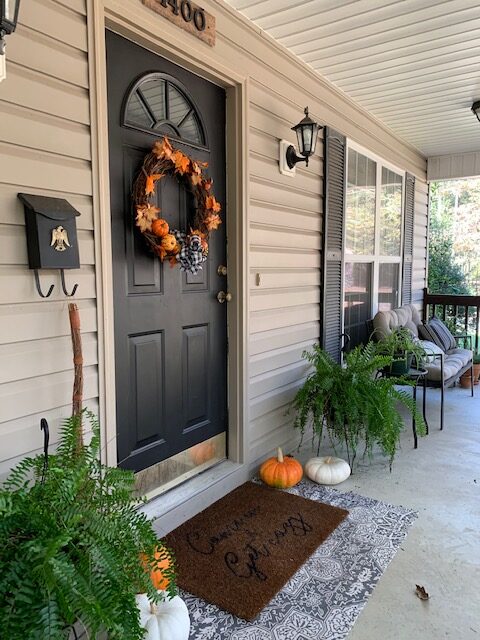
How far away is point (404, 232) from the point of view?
5309 millimetres

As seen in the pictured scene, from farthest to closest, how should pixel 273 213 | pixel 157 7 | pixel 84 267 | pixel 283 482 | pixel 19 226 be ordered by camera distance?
pixel 273 213 < pixel 283 482 < pixel 157 7 < pixel 84 267 < pixel 19 226

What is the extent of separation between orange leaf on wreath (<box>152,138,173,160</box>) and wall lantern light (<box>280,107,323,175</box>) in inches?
41.9

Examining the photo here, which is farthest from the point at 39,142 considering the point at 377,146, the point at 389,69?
the point at 377,146

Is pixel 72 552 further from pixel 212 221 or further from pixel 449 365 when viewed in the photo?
Result: pixel 449 365

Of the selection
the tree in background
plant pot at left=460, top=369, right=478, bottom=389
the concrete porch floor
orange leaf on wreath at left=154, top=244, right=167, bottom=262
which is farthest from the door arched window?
the tree in background

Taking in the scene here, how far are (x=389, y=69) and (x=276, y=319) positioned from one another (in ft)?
6.36

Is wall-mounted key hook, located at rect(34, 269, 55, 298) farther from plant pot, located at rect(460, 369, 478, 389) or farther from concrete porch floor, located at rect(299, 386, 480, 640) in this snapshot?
plant pot, located at rect(460, 369, 478, 389)

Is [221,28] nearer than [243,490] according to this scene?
Yes

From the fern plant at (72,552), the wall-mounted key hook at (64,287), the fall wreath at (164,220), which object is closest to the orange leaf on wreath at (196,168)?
the fall wreath at (164,220)

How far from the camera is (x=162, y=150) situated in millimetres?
2131

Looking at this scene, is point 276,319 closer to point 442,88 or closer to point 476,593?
point 476,593

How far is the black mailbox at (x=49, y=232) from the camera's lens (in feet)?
5.29

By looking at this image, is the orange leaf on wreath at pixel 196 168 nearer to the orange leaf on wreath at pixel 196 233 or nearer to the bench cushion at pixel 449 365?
the orange leaf on wreath at pixel 196 233

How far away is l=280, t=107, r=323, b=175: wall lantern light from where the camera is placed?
2.97m
